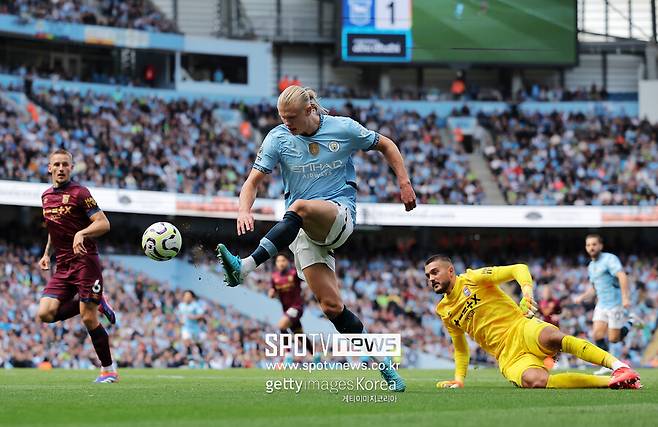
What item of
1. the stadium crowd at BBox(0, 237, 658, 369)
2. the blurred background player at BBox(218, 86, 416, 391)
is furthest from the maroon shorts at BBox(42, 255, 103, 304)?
the stadium crowd at BBox(0, 237, 658, 369)

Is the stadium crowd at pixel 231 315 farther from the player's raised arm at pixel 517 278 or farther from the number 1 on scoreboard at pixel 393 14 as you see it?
the player's raised arm at pixel 517 278

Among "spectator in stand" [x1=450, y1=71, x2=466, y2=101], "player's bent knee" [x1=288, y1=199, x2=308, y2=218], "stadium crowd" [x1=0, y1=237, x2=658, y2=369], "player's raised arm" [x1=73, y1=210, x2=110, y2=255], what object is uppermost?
"spectator in stand" [x1=450, y1=71, x2=466, y2=101]

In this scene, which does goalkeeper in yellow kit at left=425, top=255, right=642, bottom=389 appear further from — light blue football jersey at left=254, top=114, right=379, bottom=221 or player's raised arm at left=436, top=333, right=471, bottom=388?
light blue football jersey at left=254, top=114, right=379, bottom=221

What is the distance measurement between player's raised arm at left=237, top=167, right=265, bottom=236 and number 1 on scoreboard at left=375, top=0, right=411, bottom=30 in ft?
113

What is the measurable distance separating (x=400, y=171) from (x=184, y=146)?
2857 centimetres

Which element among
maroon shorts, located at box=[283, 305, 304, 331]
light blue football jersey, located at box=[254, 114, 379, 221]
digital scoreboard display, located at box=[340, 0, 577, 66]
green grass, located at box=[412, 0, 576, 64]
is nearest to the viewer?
light blue football jersey, located at box=[254, 114, 379, 221]

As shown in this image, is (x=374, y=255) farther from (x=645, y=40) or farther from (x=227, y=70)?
(x=645, y=40)

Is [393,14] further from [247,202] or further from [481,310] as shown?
[247,202]

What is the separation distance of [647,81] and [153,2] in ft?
65.6

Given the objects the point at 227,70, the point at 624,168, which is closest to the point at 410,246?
the point at 624,168

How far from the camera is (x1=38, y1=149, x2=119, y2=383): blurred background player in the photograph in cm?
1180

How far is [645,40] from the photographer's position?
47469 mm

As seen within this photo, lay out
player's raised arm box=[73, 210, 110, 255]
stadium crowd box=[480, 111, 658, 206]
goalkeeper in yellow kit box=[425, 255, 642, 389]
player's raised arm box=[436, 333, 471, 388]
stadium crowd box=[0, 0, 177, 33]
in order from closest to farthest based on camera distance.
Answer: goalkeeper in yellow kit box=[425, 255, 642, 389] → player's raised arm box=[436, 333, 471, 388] → player's raised arm box=[73, 210, 110, 255] → stadium crowd box=[480, 111, 658, 206] → stadium crowd box=[0, 0, 177, 33]

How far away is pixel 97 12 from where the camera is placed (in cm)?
4175
